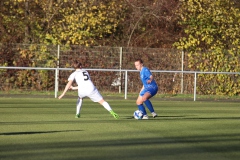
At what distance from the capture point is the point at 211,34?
36.6 meters

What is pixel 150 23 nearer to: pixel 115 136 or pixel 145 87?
pixel 145 87

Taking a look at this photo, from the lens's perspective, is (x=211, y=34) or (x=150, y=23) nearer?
(x=211, y=34)

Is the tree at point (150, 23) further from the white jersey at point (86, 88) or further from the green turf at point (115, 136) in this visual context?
the white jersey at point (86, 88)

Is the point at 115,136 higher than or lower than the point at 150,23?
lower

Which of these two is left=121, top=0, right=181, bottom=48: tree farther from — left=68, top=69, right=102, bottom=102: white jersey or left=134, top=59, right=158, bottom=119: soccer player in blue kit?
left=68, top=69, right=102, bottom=102: white jersey

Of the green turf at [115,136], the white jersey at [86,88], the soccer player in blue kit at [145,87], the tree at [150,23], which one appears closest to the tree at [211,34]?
the tree at [150,23]

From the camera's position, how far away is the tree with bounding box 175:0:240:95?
35.2m

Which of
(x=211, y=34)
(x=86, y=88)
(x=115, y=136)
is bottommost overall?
(x=115, y=136)

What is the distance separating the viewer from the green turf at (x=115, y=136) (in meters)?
11.1

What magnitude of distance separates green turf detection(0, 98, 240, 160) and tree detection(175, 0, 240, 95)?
1376 cm

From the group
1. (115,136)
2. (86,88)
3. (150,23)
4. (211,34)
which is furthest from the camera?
(150,23)

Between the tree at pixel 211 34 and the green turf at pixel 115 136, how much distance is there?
45.1 ft

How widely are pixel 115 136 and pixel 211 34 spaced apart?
23372mm

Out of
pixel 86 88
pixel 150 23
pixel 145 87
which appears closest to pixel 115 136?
pixel 86 88
